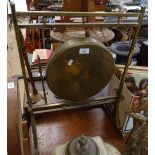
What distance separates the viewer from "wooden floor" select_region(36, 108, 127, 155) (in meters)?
1.97

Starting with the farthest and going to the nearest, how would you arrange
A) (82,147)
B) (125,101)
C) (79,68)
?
(125,101)
(79,68)
(82,147)

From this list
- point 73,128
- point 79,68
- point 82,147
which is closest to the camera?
point 82,147

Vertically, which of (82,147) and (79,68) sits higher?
(79,68)

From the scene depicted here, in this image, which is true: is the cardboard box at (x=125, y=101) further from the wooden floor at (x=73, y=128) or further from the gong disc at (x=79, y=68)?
the gong disc at (x=79, y=68)

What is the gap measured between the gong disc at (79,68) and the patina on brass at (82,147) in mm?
560

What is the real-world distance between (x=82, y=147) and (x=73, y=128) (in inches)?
39.1

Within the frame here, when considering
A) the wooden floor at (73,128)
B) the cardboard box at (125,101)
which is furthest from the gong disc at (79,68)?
the wooden floor at (73,128)

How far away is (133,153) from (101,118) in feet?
2.07

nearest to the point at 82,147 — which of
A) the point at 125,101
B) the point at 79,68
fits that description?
the point at 79,68

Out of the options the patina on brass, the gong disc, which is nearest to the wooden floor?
the gong disc

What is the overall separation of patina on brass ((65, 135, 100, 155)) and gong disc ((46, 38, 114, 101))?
0.56m

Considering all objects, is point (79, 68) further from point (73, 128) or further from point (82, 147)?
point (73, 128)

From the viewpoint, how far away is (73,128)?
2.09 meters
